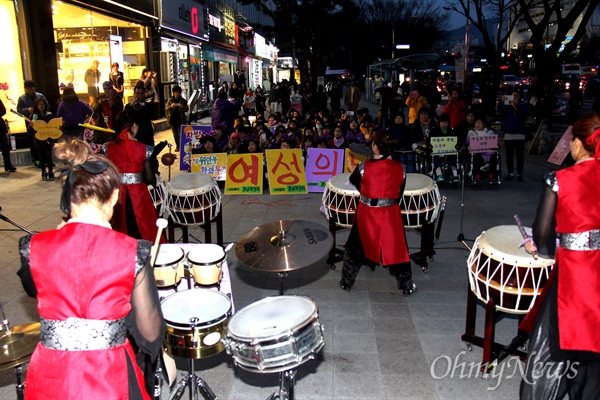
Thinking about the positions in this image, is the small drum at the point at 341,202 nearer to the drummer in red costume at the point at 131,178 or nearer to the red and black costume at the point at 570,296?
the drummer in red costume at the point at 131,178

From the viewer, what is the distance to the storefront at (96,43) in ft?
47.4

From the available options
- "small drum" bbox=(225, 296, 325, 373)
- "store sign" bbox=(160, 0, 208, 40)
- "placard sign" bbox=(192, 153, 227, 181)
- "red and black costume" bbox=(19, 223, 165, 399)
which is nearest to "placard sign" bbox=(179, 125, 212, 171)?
"placard sign" bbox=(192, 153, 227, 181)

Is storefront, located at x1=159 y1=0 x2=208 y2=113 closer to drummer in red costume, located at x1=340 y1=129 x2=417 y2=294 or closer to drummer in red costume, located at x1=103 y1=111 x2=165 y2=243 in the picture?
drummer in red costume, located at x1=103 y1=111 x2=165 y2=243

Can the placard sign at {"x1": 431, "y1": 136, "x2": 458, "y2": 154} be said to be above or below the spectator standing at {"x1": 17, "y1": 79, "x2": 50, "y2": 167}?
below

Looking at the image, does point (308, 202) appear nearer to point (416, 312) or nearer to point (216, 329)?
point (416, 312)

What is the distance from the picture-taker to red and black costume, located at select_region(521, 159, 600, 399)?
2955mm

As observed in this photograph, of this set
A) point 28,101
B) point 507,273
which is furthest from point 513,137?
point 28,101

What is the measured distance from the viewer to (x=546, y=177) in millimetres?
3078

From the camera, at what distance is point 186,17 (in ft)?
73.8

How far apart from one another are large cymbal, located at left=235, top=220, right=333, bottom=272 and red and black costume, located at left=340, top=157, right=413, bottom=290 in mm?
1557

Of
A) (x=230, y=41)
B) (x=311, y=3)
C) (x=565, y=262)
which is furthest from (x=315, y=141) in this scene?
(x=230, y=41)

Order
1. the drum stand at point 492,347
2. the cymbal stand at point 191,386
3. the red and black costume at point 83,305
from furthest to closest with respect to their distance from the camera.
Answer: the drum stand at point 492,347
the cymbal stand at point 191,386
the red and black costume at point 83,305

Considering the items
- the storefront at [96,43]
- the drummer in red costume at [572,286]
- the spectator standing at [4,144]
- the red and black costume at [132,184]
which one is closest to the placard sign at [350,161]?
the red and black costume at [132,184]

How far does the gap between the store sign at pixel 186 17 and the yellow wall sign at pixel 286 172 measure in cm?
1180
